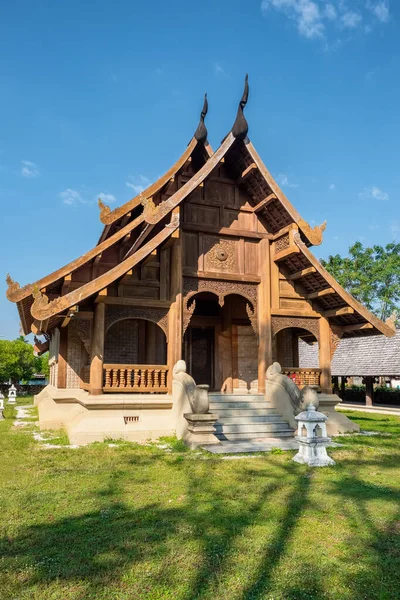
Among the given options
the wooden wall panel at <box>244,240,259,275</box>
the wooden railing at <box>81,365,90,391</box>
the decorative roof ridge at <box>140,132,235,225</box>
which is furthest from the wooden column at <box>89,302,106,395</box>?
the wooden wall panel at <box>244,240,259,275</box>

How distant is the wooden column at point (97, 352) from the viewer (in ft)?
32.4

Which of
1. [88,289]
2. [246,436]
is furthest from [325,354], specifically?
[88,289]

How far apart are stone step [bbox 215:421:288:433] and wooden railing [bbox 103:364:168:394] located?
5.24 ft

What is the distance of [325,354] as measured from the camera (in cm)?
1195

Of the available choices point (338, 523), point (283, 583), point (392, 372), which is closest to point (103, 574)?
point (283, 583)

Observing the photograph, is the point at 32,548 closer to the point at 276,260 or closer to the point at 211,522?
the point at 211,522

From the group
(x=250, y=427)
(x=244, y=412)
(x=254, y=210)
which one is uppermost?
(x=254, y=210)

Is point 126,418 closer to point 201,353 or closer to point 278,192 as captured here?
point 201,353

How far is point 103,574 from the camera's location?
3301 mm

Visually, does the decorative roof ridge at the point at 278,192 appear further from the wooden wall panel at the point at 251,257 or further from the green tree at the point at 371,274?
the green tree at the point at 371,274

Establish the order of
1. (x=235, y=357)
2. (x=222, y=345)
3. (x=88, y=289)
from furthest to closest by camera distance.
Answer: (x=222, y=345)
(x=235, y=357)
(x=88, y=289)

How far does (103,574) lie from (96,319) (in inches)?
281

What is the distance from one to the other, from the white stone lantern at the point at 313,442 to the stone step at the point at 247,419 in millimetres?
2466

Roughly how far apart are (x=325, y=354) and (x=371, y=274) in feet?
112
